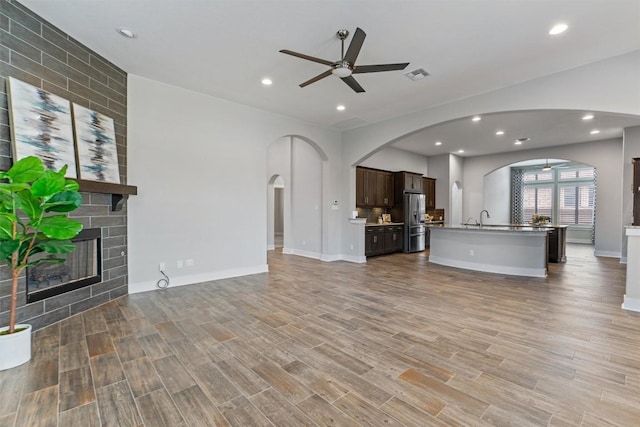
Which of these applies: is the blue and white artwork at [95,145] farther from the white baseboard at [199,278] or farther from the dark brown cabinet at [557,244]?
the dark brown cabinet at [557,244]

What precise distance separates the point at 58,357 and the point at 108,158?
240 cm

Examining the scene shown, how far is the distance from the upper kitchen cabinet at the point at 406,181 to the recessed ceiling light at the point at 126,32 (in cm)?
715

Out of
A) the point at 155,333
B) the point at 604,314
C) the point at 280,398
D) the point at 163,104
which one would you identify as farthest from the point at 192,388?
the point at 604,314

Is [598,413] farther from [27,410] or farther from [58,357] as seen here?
[58,357]

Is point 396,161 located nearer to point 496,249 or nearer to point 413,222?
point 413,222

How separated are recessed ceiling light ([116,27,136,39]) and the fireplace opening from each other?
7.63ft

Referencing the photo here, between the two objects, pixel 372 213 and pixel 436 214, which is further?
pixel 436 214

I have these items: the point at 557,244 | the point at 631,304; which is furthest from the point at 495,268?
the point at 557,244

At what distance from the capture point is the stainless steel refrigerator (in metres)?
8.45

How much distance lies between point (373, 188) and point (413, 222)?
5.43 ft

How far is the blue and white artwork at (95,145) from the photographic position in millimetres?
3355

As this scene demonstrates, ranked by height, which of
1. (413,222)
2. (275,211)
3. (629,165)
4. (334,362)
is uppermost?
(629,165)

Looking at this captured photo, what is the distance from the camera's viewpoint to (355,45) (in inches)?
111

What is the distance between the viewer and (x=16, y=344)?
223cm
